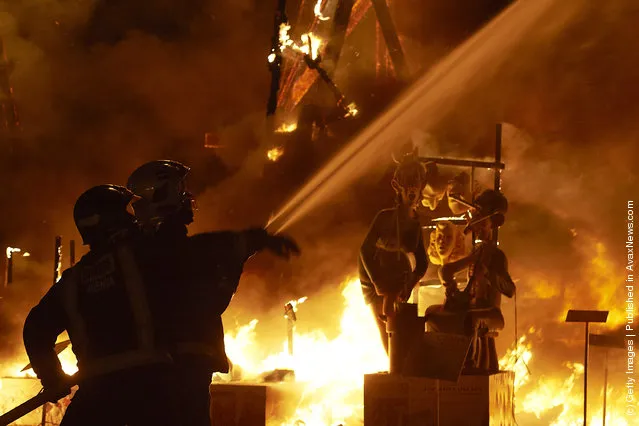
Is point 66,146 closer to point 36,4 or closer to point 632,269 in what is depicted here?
point 36,4

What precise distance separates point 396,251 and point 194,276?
3.58m

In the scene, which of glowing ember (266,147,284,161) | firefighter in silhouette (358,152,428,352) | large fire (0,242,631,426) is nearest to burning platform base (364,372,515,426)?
firefighter in silhouette (358,152,428,352)

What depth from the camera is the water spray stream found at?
12750mm

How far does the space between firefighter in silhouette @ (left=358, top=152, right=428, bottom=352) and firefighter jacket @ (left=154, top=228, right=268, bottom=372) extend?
3325mm

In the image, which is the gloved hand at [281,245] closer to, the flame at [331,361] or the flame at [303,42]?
the flame at [331,361]

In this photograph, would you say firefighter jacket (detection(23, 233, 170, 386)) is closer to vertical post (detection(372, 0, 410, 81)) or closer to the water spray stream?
the water spray stream

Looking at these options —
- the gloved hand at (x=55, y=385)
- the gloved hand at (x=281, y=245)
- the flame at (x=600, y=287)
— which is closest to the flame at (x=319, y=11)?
the flame at (x=600, y=287)

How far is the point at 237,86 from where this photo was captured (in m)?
15.0

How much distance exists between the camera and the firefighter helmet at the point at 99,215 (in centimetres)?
466

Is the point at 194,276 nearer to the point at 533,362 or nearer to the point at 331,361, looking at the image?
the point at 331,361

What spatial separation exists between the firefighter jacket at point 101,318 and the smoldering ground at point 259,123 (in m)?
8.27

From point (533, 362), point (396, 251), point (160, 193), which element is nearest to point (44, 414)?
point (396, 251)

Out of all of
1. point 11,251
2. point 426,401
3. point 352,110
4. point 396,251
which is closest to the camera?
point 426,401

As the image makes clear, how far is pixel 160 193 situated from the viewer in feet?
15.4
